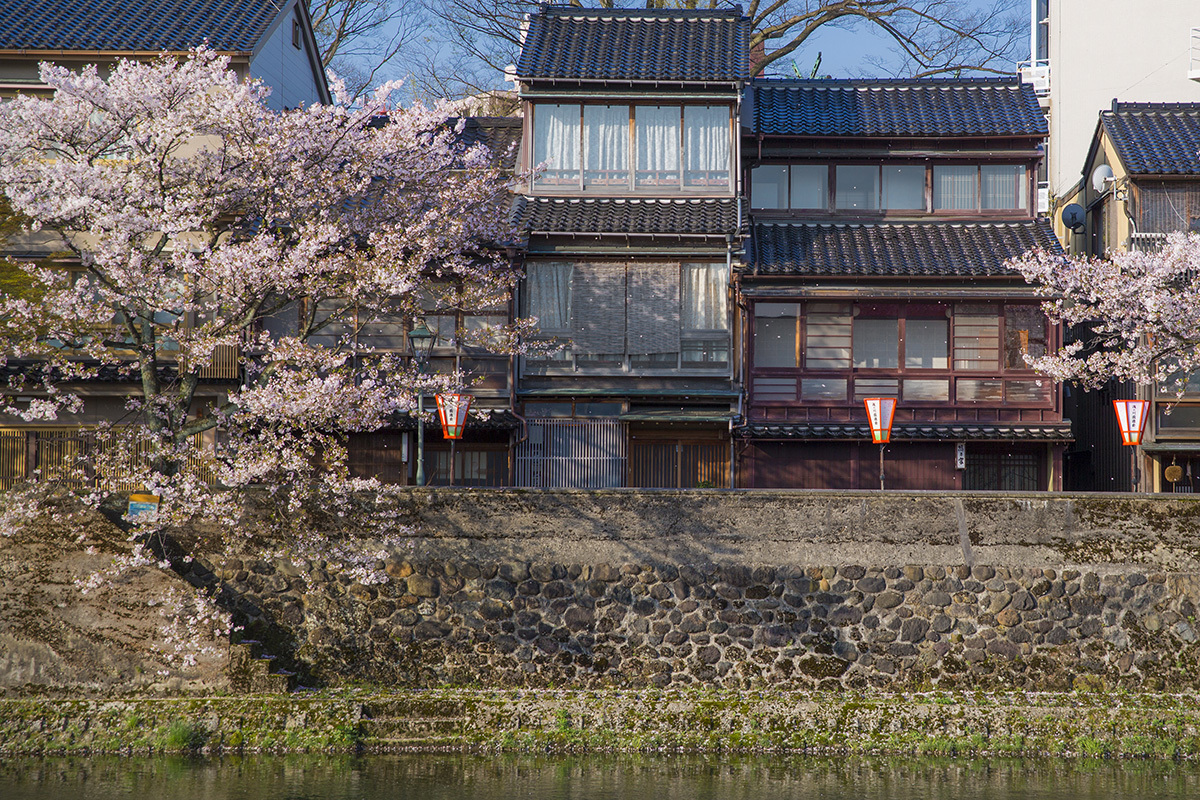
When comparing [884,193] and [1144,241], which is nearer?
[1144,241]

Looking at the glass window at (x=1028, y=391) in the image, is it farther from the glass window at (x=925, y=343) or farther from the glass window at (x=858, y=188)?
the glass window at (x=858, y=188)

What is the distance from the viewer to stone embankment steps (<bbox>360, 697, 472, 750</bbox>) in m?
15.3

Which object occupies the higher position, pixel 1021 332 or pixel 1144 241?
pixel 1144 241

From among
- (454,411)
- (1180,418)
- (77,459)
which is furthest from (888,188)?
(77,459)

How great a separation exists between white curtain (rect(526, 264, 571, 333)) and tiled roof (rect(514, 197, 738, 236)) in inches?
37.1

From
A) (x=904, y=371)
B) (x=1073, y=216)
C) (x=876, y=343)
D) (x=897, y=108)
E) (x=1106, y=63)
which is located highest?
(x=1106, y=63)

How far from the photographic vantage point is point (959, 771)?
47.6ft

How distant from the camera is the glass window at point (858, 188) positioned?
25484 millimetres

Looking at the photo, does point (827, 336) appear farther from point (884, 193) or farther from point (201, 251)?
point (201, 251)

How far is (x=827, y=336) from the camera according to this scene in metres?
23.9

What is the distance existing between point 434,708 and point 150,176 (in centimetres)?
843

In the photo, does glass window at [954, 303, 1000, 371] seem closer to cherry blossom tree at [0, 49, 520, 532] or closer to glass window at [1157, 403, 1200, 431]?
glass window at [1157, 403, 1200, 431]

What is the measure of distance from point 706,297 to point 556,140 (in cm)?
481

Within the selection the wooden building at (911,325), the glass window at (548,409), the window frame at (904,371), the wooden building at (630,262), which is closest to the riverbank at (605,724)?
the wooden building at (630,262)
